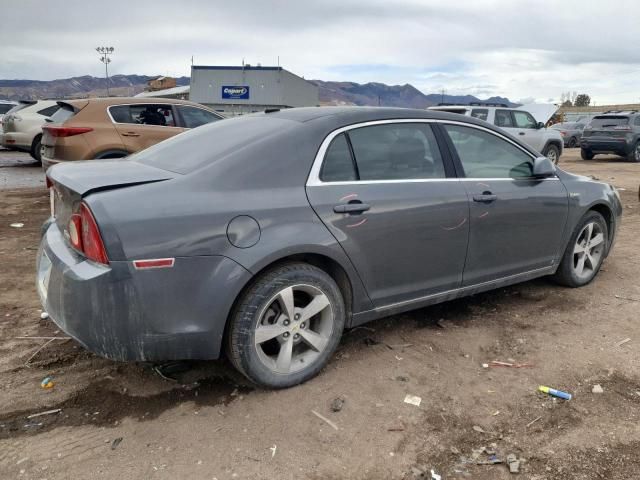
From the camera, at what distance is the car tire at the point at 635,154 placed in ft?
57.1

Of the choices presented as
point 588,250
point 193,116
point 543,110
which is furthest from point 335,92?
point 588,250

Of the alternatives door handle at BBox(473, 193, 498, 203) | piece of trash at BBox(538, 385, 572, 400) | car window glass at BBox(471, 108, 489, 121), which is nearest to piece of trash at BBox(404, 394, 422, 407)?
piece of trash at BBox(538, 385, 572, 400)

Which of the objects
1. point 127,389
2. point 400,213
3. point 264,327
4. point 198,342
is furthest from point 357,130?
point 127,389

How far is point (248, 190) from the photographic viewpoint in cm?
281

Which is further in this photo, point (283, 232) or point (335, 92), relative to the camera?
point (335, 92)

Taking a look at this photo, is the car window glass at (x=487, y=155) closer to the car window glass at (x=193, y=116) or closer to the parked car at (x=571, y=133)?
the car window glass at (x=193, y=116)

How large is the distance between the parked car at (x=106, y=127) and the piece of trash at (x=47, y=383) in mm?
4869

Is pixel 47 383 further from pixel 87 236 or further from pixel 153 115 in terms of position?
pixel 153 115

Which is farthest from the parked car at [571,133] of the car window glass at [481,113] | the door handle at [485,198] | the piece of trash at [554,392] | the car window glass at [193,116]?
the piece of trash at [554,392]

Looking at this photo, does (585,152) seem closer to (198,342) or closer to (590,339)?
(590,339)

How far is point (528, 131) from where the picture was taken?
14695mm

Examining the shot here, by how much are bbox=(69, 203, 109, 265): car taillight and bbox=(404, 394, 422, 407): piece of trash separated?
5.71 feet

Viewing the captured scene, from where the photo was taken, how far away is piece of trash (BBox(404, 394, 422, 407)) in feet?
9.60

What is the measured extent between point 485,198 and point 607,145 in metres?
16.4
